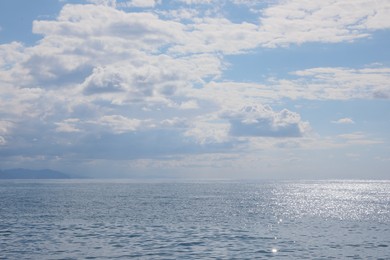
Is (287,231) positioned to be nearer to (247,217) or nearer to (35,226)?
(247,217)

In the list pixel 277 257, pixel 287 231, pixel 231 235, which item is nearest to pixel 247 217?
pixel 287 231

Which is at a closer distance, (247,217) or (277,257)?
(277,257)

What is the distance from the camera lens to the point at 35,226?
2817 inches

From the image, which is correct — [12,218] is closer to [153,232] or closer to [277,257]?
[153,232]

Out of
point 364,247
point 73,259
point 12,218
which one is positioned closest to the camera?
point 73,259

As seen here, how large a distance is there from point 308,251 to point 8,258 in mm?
31533

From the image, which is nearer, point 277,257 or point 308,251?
point 277,257

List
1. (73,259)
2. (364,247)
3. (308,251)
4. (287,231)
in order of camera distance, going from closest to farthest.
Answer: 1. (73,259)
2. (308,251)
3. (364,247)
4. (287,231)

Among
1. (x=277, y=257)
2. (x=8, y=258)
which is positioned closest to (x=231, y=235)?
(x=277, y=257)

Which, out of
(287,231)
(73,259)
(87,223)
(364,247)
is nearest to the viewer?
(73,259)

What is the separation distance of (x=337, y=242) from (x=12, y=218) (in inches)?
2208

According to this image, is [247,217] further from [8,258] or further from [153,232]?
[8,258]

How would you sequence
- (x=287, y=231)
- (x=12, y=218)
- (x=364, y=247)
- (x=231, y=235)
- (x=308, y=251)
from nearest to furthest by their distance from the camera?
1. (x=308, y=251)
2. (x=364, y=247)
3. (x=231, y=235)
4. (x=287, y=231)
5. (x=12, y=218)

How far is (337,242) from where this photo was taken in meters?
58.3
